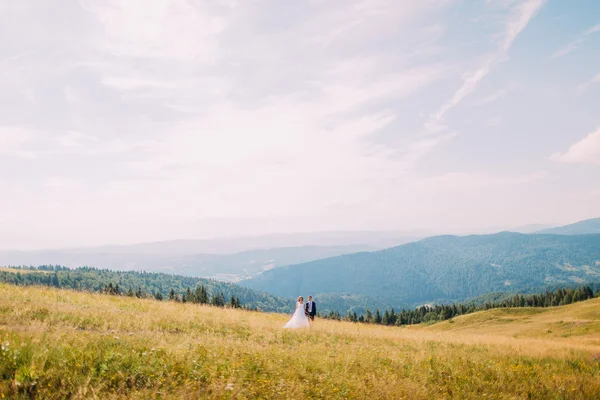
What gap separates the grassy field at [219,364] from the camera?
799 cm

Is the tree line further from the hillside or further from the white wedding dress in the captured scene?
the white wedding dress

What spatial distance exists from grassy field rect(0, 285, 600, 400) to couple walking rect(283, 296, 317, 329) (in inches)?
126

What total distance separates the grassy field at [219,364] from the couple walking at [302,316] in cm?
320

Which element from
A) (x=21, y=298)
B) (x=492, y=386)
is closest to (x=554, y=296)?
(x=492, y=386)

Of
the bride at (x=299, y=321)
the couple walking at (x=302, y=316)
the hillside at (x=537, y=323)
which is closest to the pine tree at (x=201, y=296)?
the hillside at (x=537, y=323)

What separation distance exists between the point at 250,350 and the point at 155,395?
4.79 m

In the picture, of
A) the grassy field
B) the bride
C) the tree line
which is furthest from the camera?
the tree line

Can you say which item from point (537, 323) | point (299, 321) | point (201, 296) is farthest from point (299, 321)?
point (201, 296)

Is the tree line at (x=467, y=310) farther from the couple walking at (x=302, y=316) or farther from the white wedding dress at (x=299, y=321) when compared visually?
the white wedding dress at (x=299, y=321)

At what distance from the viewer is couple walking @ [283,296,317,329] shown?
78.0ft

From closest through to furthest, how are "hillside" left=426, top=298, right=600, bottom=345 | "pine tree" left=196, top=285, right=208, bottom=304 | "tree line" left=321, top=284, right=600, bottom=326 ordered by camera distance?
"hillside" left=426, top=298, right=600, bottom=345 < "pine tree" left=196, top=285, right=208, bottom=304 < "tree line" left=321, top=284, right=600, bottom=326

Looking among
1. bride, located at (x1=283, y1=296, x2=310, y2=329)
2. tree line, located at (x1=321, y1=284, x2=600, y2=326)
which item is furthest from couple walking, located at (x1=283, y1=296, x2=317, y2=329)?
tree line, located at (x1=321, y1=284, x2=600, y2=326)

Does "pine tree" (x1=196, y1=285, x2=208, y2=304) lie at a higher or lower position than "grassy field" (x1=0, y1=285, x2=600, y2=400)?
lower

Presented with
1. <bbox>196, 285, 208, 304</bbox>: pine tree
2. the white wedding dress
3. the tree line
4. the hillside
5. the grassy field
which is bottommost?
the tree line
